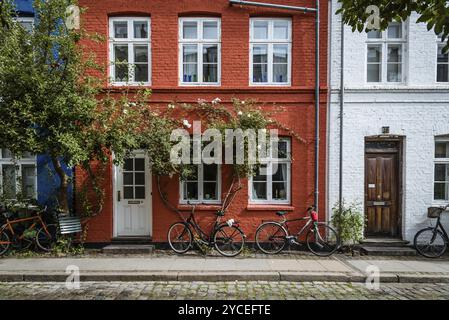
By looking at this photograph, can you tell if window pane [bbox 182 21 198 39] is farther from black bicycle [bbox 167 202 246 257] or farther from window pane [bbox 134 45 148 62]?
black bicycle [bbox 167 202 246 257]

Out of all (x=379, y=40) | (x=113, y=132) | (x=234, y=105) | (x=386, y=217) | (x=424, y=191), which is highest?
(x=379, y=40)

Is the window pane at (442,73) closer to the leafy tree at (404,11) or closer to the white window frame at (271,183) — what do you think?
the leafy tree at (404,11)

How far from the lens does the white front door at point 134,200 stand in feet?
28.9

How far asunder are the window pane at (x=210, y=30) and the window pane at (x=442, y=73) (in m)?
6.11

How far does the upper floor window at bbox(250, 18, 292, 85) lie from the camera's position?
884 cm

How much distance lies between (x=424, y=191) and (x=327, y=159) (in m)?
2.69

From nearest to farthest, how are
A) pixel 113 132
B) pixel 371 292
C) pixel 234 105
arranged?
pixel 371 292
pixel 113 132
pixel 234 105

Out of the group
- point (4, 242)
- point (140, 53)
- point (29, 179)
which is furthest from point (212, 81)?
point (4, 242)

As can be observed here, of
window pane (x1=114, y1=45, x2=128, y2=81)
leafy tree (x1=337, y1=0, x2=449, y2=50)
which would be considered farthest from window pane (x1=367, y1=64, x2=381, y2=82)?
window pane (x1=114, y1=45, x2=128, y2=81)

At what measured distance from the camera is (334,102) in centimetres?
865

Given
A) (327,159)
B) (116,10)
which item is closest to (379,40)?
(327,159)

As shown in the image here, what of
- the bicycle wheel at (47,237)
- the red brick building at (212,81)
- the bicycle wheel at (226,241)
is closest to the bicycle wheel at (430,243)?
the red brick building at (212,81)

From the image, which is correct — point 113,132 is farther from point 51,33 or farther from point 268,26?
point 268,26

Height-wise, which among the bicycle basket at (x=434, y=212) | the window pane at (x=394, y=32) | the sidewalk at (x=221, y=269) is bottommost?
the sidewalk at (x=221, y=269)
